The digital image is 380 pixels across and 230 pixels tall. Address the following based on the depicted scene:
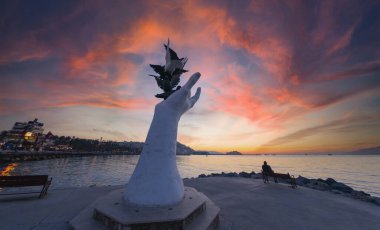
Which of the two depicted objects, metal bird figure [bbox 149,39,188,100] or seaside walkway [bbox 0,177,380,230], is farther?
metal bird figure [bbox 149,39,188,100]

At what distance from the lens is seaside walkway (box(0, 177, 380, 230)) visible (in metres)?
5.92

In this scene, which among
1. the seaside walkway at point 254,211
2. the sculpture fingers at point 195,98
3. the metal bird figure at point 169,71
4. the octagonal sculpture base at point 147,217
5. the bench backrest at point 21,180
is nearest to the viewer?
the octagonal sculpture base at point 147,217

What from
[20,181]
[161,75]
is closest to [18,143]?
[20,181]

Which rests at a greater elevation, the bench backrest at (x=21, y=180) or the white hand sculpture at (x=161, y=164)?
the white hand sculpture at (x=161, y=164)

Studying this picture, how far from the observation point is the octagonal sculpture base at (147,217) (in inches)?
176

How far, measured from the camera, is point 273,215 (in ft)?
22.5

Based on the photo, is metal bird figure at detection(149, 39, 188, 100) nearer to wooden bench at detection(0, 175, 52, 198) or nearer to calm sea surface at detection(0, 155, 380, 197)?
wooden bench at detection(0, 175, 52, 198)

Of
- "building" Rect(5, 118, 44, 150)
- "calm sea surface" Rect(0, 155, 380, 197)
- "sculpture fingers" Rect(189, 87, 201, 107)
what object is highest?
"building" Rect(5, 118, 44, 150)

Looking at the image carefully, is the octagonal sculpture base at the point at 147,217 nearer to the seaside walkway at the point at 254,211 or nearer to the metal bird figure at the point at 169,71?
the seaside walkway at the point at 254,211

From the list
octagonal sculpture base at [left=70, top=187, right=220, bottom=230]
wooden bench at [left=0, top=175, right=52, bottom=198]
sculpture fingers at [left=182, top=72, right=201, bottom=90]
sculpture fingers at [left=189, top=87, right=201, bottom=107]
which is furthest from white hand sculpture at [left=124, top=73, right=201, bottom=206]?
wooden bench at [left=0, top=175, right=52, bottom=198]

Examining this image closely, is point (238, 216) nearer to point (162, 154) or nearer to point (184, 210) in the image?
point (184, 210)

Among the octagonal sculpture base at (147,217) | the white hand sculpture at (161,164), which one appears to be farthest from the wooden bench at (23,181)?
the white hand sculpture at (161,164)

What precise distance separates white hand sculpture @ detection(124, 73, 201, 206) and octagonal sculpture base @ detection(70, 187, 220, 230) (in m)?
0.27

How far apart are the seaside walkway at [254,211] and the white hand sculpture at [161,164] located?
1914 mm
